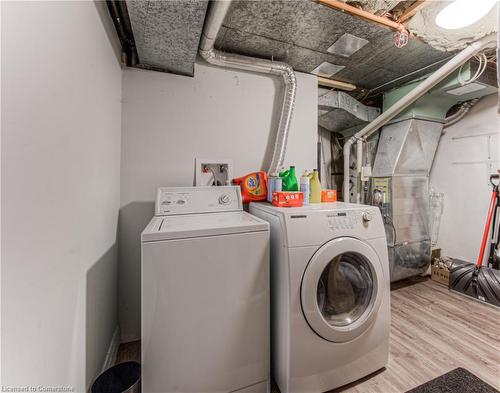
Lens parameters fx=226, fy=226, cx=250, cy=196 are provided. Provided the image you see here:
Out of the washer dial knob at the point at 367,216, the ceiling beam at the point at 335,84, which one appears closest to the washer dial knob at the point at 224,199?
the washer dial knob at the point at 367,216

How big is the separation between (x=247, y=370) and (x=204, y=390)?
0.23 meters

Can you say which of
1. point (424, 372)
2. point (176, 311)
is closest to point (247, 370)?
point (176, 311)

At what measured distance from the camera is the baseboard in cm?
137

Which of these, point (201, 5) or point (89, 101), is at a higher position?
point (201, 5)

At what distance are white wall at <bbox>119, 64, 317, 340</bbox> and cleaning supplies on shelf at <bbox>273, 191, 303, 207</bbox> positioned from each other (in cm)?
62

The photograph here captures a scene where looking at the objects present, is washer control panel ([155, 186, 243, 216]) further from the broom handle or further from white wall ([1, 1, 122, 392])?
the broom handle

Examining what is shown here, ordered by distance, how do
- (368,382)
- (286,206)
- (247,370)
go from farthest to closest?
1. (286,206)
2. (368,382)
3. (247,370)

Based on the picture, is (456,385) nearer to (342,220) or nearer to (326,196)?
(342,220)

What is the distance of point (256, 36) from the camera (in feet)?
5.61

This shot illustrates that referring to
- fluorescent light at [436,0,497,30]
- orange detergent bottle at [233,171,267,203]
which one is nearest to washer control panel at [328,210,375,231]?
orange detergent bottle at [233,171,267,203]

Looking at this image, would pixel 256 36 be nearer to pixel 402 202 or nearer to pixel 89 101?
pixel 89 101

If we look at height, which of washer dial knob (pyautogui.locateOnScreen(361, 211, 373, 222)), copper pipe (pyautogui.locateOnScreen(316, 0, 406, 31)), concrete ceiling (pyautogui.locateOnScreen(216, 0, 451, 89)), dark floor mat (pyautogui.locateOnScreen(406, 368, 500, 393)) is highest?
concrete ceiling (pyautogui.locateOnScreen(216, 0, 451, 89))

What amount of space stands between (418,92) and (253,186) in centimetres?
189

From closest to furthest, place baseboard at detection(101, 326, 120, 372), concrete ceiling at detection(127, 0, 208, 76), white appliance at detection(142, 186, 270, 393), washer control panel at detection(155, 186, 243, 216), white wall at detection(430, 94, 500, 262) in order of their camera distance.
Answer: white appliance at detection(142, 186, 270, 393)
concrete ceiling at detection(127, 0, 208, 76)
baseboard at detection(101, 326, 120, 372)
washer control panel at detection(155, 186, 243, 216)
white wall at detection(430, 94, 500, 262)
